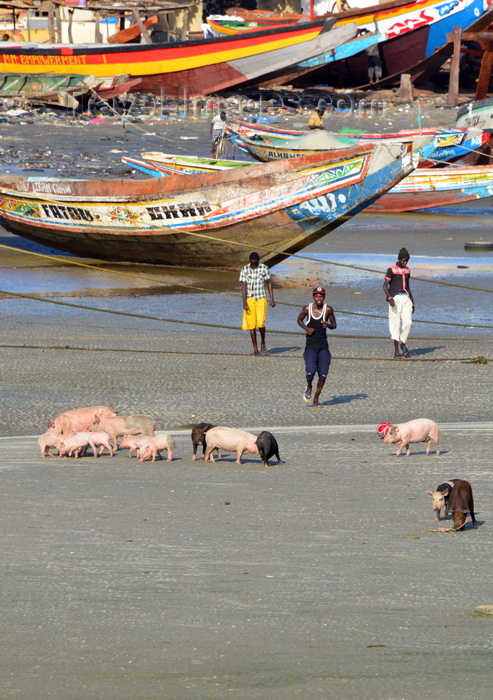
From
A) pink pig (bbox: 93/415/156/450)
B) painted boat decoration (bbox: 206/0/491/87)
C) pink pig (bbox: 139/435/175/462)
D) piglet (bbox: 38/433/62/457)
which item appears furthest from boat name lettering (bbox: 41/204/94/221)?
painted boat decoration (bbox: 206/0/491/87)

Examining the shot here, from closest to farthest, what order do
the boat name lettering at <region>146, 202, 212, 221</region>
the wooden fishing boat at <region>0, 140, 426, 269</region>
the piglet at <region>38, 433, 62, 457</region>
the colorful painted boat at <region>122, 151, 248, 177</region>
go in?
the piglet at <region>38, 433, 62, 457</region>
the wooden fishing boat at <region>0, 140, 426, 269</region>
the boat name lettering at <region>146, 202, 212, 221</region>
the colorful painted boat at <region>122, 151, 248, 177</region>

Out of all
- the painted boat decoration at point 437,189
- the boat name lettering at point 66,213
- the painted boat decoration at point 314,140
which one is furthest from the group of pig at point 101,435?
the painted boat decoration at point 314,140

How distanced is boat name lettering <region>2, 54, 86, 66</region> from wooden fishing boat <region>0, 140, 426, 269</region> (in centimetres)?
2282

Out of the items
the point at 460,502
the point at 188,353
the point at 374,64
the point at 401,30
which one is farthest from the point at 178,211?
the point at 401,30

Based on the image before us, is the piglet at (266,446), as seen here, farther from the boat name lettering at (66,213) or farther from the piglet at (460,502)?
the boat name lettering at (66,213)

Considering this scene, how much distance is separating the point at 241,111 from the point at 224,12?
2125 cm

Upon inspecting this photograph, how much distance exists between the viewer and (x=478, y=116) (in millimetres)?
29828

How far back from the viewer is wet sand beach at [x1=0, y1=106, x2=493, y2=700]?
445 centimetres

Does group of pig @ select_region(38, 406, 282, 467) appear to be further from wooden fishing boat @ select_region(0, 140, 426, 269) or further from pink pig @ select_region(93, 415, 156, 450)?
wooden fishing boat @ select_region(0, 140, 426, 269)

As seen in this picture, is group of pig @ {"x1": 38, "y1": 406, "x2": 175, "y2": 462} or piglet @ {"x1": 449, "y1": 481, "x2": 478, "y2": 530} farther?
group of pig @ {"x1": 38, "y1": 406, "x2": 175, "y2": 462}

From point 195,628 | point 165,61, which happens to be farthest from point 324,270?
point 165,61

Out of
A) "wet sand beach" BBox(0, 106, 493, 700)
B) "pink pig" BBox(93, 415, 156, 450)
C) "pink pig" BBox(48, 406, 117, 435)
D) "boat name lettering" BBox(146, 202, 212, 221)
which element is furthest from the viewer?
"boat name lettering" BBox(146, 202, 212, 221)

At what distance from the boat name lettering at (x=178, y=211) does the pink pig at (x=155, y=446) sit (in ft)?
38.3

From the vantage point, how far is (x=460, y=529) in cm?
626
